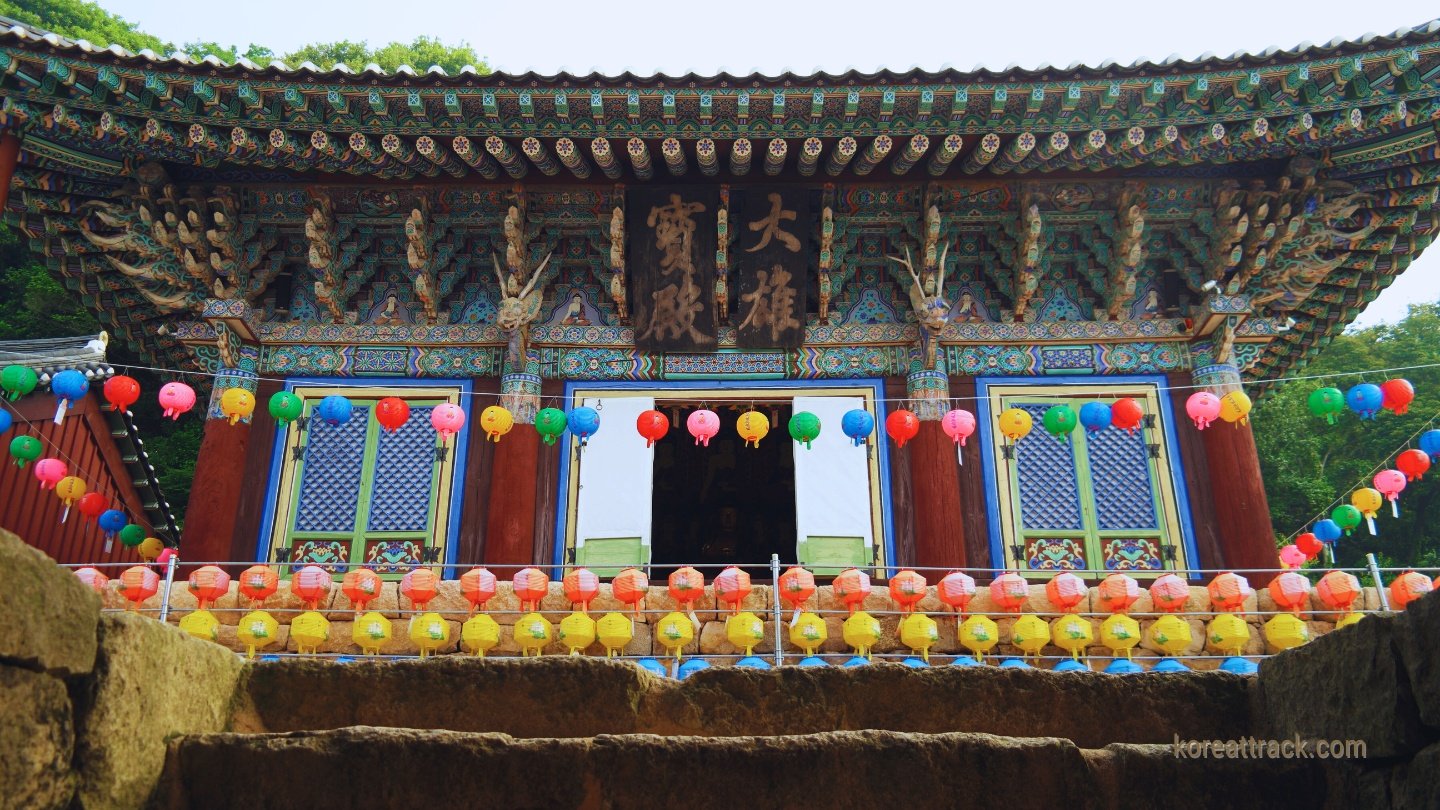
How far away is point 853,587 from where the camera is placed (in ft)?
24.2

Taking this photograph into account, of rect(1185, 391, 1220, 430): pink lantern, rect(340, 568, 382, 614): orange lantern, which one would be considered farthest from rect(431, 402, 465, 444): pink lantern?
rect(1185, 391, 1220, 430): pink lantern

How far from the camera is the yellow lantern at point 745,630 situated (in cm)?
706

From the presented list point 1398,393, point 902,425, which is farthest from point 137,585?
point 1398,393

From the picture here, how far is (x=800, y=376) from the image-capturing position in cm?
991

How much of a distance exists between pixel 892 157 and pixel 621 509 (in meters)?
3.88

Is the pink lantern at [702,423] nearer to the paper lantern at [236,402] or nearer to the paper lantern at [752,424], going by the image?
the paper lantern at [752,424]

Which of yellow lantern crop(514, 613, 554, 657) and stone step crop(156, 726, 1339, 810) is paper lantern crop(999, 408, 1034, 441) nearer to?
yellow lantern crop(514, 613, 554, 657)

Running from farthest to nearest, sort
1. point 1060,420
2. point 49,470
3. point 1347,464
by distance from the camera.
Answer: point 1347,464 → point 49,470 → point 1060,420

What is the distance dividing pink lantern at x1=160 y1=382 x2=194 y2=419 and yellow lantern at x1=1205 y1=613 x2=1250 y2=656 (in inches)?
316

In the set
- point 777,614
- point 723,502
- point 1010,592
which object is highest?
point 723,502

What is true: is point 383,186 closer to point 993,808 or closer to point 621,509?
point 621,509

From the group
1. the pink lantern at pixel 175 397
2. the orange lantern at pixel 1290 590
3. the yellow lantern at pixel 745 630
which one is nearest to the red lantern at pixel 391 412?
the pink lantern at pixel 175 397

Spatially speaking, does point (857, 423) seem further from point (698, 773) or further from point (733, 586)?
point (698, 773)

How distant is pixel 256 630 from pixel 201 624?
1.15 feet
